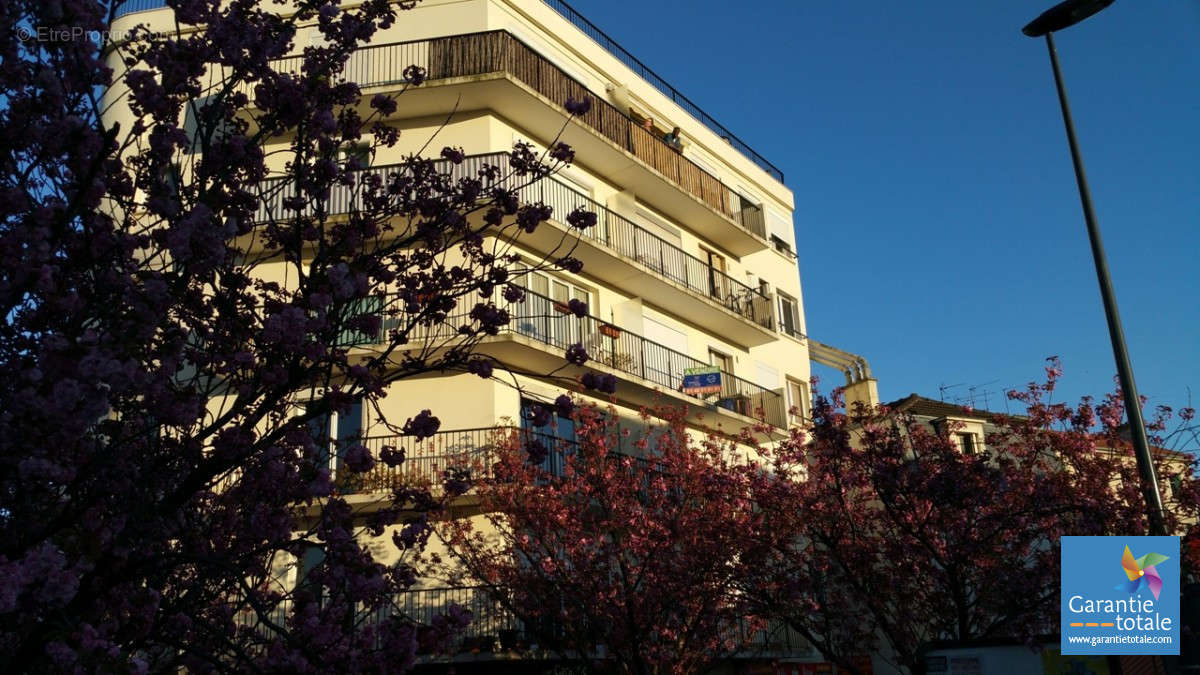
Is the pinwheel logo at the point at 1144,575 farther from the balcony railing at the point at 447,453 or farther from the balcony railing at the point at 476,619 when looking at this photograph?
the balcony railing at the point at 447,453

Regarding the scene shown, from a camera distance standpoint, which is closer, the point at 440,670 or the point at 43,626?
the point at 43,626

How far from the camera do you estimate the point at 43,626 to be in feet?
17.1

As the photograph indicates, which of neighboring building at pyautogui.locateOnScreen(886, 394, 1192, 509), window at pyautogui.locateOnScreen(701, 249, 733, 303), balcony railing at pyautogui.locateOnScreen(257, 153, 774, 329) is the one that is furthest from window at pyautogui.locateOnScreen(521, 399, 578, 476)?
window at pyautogui.locateOnScreen(701, 249, 733, 303)

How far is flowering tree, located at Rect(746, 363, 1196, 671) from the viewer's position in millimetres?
13969

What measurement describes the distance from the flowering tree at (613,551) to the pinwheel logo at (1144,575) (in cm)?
592

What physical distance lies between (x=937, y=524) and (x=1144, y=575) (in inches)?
139

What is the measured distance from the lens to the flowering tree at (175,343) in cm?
520

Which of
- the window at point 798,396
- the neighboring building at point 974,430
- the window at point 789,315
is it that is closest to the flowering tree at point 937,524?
the neighboring building at point 974,430

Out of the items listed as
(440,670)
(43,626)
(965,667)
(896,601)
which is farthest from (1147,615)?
(440,670)

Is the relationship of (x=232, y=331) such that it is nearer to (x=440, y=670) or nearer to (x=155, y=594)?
(x=155, y=594)

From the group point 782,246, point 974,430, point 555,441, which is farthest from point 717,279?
point 974,430

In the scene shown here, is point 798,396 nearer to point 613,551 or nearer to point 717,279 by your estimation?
point 717,279

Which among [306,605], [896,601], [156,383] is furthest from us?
[896,601]

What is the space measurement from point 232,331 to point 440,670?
12.3 meters
